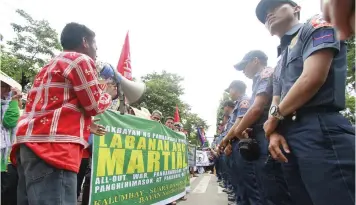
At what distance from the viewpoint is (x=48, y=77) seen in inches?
67.8

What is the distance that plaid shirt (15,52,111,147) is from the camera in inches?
63.4

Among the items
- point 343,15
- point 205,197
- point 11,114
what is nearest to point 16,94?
point 11,114

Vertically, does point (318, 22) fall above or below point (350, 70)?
below

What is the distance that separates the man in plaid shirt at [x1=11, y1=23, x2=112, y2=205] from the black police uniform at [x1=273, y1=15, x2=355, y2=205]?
117cm

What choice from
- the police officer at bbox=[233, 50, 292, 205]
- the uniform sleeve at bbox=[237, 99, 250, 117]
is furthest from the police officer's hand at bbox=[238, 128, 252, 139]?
the uniform sleeve at bbox=[237, 99, 250, 117]

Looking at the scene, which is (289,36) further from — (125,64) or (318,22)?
(125,64)

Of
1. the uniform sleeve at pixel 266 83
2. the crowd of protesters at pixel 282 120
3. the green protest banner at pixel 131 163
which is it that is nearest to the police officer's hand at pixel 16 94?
the green protest banner at pixel 131 163

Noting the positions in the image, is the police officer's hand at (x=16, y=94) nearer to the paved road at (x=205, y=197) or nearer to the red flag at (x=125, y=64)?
the red flag at (x=125, y=64)

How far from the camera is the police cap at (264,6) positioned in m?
2.06

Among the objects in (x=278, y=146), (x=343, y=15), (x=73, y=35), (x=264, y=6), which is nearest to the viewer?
(x=343, y=15)

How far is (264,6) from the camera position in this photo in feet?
6.98

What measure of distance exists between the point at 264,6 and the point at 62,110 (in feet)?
5.16

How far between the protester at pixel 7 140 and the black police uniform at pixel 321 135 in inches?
106

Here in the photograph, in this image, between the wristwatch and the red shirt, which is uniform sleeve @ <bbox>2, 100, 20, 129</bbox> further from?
the wristwatch
